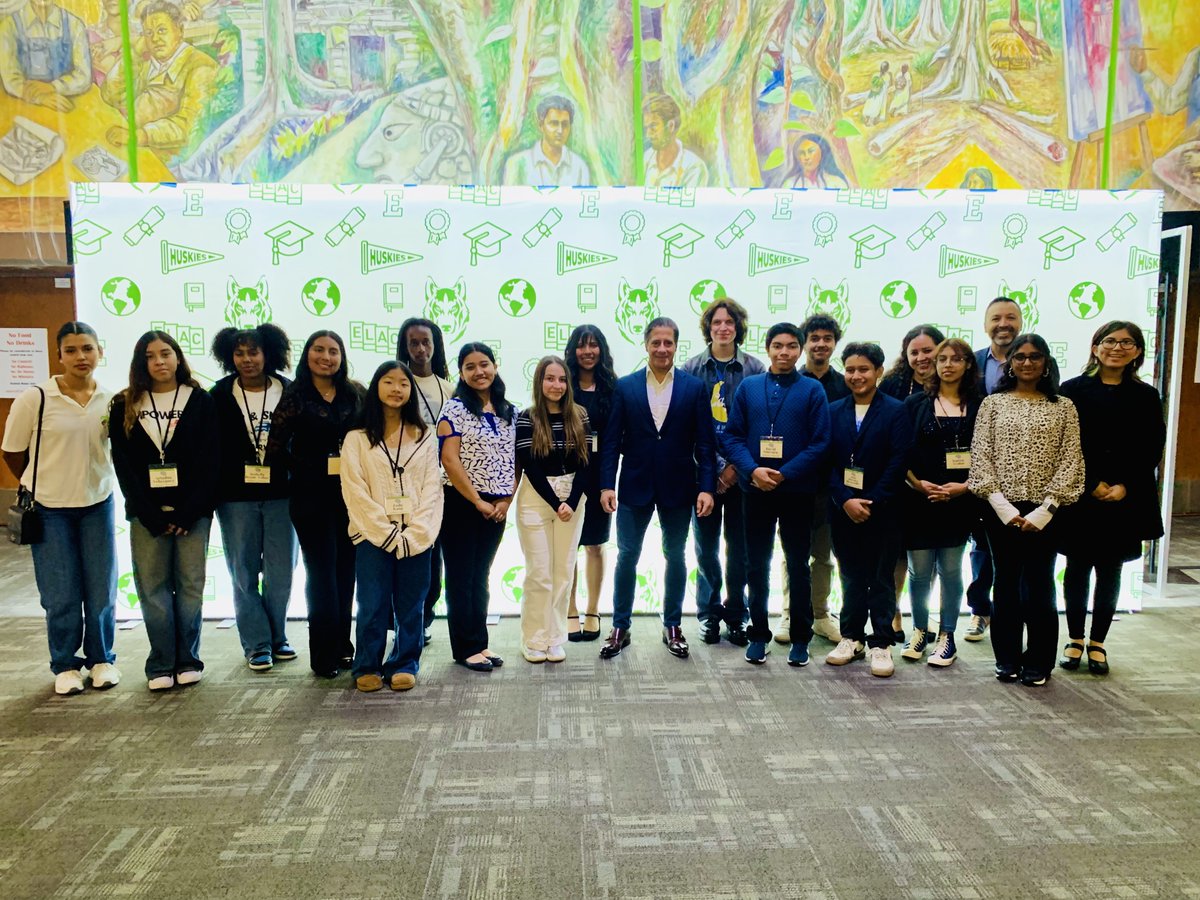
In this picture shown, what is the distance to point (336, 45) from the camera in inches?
162

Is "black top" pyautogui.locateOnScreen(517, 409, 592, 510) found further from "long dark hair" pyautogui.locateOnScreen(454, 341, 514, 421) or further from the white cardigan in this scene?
the white cardigan

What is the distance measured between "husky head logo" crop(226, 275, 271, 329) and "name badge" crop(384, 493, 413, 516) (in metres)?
1.61

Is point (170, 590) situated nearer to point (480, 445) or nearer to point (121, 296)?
point (480, 445)

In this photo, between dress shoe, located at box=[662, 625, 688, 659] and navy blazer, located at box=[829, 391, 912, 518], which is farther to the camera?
dress shoe, located at box=[662, 625, 688, 659]

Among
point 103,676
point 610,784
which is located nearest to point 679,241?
point 610,784

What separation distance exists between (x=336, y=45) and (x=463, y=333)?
167cm

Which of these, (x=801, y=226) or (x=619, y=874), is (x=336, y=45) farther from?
(x=619, y=874)

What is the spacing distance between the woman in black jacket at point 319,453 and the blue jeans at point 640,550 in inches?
50.9

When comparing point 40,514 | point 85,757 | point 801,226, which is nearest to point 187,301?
point 40,514

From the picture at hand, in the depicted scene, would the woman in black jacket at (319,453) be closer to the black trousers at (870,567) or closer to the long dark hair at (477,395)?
the long dark hair at (477,395)

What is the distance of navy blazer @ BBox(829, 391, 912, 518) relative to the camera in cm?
339

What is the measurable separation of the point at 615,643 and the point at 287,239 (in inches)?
109

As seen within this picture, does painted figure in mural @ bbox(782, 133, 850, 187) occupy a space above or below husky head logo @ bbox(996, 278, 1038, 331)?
above

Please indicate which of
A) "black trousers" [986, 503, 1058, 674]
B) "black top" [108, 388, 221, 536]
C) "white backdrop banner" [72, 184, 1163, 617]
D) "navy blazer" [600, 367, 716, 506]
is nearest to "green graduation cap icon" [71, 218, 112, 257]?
"white backdrop banner" [72, 184, 1163, 617]
